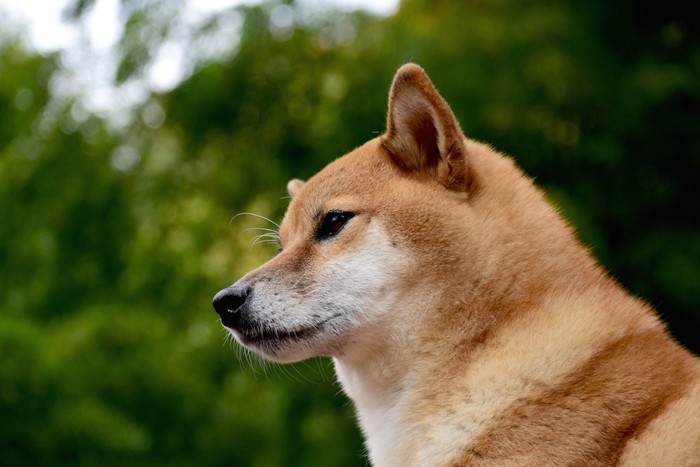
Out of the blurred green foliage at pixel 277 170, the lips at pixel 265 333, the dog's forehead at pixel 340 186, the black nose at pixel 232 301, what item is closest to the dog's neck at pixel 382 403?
the lips at pixel 265 333

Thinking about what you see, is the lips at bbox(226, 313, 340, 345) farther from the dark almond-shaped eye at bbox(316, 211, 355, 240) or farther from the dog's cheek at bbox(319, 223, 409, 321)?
the dark almond-shaped eye at bbox(316, 211, 355, 240)

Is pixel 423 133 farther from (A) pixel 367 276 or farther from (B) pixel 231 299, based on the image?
(B) pixel 231 299

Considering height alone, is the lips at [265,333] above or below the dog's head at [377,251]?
below

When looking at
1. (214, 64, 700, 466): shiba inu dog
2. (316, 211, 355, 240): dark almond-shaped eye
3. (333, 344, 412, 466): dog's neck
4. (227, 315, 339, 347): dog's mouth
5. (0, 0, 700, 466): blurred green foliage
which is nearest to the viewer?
(214, 64, 700, 466): shiba inu dog

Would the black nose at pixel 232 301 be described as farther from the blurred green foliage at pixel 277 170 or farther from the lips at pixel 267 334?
the blurred green foliage at pixel 277 170

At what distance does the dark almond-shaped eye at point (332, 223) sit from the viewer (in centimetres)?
381

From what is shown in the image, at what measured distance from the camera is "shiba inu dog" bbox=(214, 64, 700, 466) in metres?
3.16

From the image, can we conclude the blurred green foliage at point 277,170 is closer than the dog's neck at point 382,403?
No

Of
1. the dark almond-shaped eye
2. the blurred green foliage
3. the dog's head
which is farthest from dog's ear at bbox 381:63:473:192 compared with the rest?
the blurred green foliage

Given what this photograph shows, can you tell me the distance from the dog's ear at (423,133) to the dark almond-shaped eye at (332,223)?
0.33 metres

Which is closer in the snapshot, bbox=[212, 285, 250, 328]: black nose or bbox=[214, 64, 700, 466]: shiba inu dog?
bbox=[214, 64, 700, 466]: shiba inu dog

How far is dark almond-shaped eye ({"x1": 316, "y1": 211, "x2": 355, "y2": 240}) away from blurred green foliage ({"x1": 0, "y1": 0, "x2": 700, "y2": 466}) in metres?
3.44

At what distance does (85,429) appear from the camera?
652 cm

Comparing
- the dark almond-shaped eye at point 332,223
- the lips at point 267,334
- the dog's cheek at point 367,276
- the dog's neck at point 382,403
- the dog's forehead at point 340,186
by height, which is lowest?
the dog's neck at point 382,403
